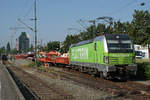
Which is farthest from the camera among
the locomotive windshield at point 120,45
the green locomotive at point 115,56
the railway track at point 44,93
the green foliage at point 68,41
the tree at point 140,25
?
the green foliage at point 68,41

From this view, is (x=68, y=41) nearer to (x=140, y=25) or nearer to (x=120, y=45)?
(x=140, y=25)

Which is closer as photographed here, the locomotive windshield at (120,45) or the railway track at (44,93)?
the railway track at (44,93)

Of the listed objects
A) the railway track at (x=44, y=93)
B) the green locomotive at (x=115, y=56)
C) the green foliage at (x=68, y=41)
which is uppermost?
the green foliage at (x=68, y=41)

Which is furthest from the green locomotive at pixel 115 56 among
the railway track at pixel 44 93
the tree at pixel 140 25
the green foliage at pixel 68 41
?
the green foliage at pixel 68 41

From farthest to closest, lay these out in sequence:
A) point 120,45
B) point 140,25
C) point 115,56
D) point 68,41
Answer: point 68,41 → point 140,25 → point 120,45 → point 115,56

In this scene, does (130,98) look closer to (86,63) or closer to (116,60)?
(116,60)

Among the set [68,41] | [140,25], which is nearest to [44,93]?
[140,25]

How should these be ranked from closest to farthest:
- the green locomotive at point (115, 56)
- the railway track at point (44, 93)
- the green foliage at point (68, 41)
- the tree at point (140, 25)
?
1. the railway track at point (44, 93)
2. the green locomotive at point (115, 56)
3. the tree at point (140, 25)
4. the green foliage at point (68, 41)

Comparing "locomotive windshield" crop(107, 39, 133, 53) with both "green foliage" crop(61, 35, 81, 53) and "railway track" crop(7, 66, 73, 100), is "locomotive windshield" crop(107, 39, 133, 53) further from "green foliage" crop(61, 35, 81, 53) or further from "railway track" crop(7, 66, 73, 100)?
"green foliage" crop(61, 35, 81, 53)

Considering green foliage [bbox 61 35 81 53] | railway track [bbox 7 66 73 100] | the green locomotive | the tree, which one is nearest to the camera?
Result: railway track [bbox 7 66 73 100]

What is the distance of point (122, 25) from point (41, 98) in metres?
43.0

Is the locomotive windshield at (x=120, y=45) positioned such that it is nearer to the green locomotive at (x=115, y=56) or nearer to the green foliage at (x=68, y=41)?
the green locomotive at (x=115, y=56)

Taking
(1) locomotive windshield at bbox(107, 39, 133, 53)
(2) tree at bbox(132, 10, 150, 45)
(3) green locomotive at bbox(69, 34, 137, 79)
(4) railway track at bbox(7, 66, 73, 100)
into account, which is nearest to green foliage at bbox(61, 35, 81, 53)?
(2) tree at bbox(132, 10, 150, 45)

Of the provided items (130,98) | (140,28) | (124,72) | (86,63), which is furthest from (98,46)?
(140,28)
